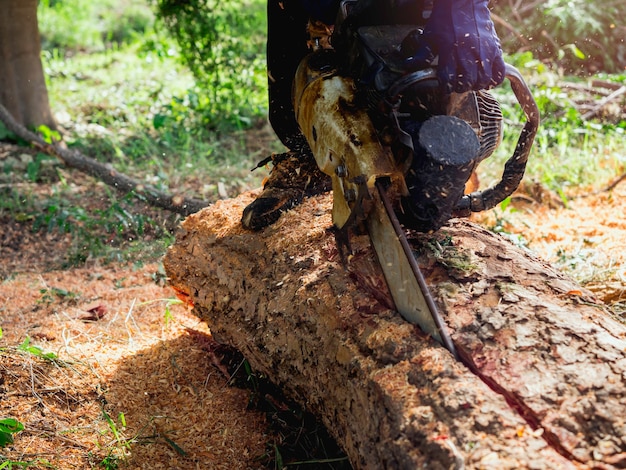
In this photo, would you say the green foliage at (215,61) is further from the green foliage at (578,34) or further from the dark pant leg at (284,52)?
the dark pant leg at (284,52)

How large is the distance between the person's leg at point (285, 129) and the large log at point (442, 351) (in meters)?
0.10

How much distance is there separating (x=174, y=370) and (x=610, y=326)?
1.68m

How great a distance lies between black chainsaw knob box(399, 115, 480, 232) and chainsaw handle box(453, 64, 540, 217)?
1.19ft

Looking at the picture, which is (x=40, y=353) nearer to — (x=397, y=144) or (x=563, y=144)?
(x=397, y=144)

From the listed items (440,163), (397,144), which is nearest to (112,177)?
(397,144)

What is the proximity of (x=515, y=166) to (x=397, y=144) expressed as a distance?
21.6 inches

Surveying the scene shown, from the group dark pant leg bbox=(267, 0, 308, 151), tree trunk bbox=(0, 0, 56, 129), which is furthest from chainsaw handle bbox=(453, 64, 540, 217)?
tree trunk bbox=(0, 0, 56, 129)

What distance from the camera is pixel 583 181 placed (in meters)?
4.53

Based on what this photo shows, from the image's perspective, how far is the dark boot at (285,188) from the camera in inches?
104

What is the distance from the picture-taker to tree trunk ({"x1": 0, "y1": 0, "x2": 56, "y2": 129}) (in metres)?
5.51

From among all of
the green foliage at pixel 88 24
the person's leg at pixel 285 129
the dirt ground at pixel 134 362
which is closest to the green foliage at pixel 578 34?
the dirt ground at pixel 134 362

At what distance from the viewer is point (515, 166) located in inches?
88.6

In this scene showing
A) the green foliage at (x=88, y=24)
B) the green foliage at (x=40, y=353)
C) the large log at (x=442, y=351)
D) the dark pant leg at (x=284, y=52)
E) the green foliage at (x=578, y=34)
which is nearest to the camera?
the large log at (x=442, y=351)

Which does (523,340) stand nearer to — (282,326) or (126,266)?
(282,326)
